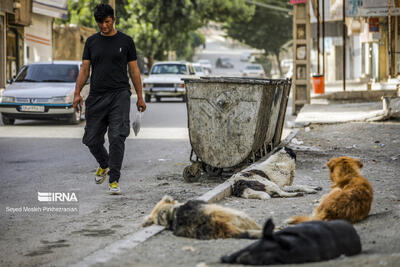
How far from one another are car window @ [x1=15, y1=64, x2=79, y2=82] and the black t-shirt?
10586mm

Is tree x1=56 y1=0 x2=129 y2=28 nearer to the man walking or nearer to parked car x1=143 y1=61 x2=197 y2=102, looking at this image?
parked car x1=143 y1=61 x2=197 y2=102

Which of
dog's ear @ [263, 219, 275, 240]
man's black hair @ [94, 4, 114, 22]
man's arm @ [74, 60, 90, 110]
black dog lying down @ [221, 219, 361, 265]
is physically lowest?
black dog lying down @ [221, 219, 361, 265]

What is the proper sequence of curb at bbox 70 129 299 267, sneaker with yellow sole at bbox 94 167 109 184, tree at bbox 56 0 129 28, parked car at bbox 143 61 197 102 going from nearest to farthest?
curb at bbox 70 129 299 267 → sneaker with yellow sole at bbox 94 167 109 184 → parked car at bbox 143 61 197 102 → tree at bbox 56 0 129 28

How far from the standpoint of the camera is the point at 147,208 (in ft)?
22.7

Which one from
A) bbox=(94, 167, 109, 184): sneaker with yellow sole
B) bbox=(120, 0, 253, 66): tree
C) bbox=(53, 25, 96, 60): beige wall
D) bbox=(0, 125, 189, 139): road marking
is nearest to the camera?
bbox=(94, 167, 109, 184): sneaker with yellow sole

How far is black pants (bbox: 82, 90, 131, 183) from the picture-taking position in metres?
7.58

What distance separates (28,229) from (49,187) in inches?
86.2

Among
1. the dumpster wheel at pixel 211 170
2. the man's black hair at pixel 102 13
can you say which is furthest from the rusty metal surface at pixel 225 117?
the man's black hair at pixel 102 13

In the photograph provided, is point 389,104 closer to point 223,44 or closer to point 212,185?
point 212,185

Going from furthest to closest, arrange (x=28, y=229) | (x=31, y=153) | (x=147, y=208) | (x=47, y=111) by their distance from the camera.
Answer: (x=47, y=111) → (x=31, y=153) → (x=147, y=208) → (x=28, y=229)

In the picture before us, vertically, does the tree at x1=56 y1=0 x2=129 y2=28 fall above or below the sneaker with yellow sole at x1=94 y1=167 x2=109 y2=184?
above

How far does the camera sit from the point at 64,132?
1530 centimetres

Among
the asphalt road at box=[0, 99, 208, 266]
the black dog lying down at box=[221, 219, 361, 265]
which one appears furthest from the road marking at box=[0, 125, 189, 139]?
the black dog lying down at box=[221, 219, 361, 265]

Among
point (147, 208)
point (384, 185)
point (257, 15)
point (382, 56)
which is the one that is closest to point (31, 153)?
point (147, 208)
